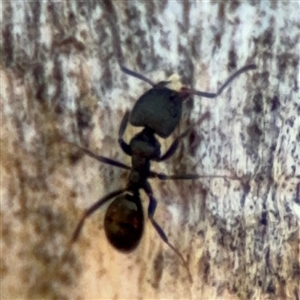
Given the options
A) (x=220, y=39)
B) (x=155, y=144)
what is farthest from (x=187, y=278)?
(x=220, y=39)

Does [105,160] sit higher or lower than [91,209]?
higher

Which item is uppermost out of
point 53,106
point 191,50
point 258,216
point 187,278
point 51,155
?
point 191,50

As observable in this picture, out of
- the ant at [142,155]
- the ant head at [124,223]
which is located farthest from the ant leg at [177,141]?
the ant head at [124,223]

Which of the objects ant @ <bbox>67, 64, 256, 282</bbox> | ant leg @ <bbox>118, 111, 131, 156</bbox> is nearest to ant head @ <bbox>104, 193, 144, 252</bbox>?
ant @ <bbox>67, 64, 256, 282</bbox>

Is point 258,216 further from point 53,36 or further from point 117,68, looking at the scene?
point 53,36

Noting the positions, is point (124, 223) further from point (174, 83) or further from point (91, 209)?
point (174, 83)

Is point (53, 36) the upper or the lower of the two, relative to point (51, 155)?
upper

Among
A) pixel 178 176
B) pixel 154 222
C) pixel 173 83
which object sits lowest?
pixel 154 222

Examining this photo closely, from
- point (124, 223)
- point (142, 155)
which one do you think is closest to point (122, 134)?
point (142, 155)
